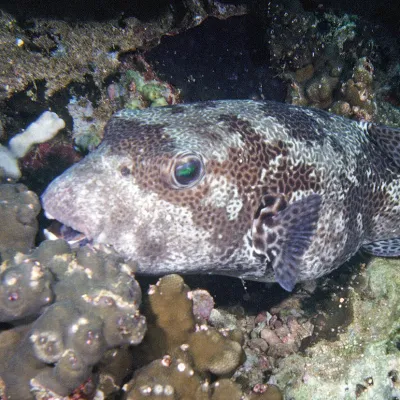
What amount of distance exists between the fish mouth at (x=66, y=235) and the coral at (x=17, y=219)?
145 mm

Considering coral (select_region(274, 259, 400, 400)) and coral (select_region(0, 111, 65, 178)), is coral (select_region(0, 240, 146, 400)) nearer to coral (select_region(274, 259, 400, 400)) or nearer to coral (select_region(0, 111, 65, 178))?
coral (select_region(274, 259, 400, 400))

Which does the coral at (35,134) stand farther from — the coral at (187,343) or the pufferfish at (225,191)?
the coral at (187,343)

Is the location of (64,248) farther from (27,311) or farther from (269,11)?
(269,11)

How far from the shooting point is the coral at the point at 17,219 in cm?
304

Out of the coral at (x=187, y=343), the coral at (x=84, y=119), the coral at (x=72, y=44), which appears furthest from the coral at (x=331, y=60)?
the coral at (x=187, y=343)

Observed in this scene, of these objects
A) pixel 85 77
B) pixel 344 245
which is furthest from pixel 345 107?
pixel 85 77

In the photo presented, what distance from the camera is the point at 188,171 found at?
3.18 meters

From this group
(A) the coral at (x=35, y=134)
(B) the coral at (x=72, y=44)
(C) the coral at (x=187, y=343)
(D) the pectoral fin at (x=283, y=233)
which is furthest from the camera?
(B) the coral at (x=72, y=44)

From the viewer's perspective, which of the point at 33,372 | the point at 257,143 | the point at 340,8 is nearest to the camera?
the point at 33,372

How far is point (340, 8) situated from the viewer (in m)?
7.15

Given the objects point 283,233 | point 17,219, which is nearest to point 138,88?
point 17,219

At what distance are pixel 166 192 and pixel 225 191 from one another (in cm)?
54

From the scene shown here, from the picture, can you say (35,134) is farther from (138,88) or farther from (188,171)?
(188,171)

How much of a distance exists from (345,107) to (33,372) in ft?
18.6
